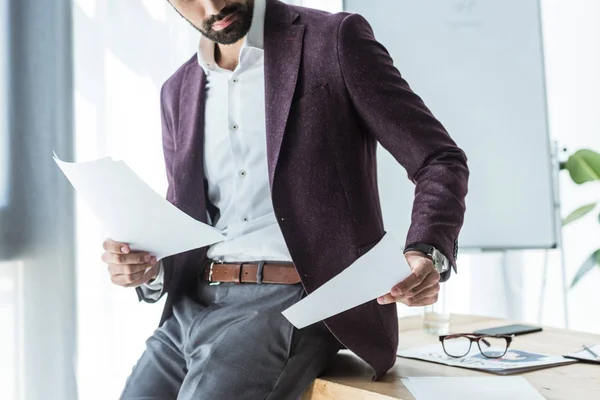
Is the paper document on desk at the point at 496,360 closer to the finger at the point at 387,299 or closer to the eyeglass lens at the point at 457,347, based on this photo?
the eyeglass lens at the point at 457,347

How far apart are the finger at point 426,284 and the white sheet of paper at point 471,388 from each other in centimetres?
18

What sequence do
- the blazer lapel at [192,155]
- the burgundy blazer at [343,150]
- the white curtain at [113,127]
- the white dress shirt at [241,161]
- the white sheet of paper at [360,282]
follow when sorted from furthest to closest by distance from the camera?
the white curtain at [113,127] < the blazer lapel at [192,155] < the white dress shirt at [241,161] < the burgundy blazer at [343,150] < the white sheet of paper at [360,282]

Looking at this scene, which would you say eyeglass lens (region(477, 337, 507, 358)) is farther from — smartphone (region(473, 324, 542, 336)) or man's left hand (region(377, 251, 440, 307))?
man's left hand (region(377, 251, 440, 307))

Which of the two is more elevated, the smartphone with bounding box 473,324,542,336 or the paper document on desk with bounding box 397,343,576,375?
the paper document on desk with bounding box 397,343,576,375

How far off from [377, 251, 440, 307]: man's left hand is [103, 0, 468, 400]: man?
15mm

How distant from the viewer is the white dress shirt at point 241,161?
1.10 meters

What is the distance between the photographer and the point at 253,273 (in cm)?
107

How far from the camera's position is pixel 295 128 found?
3.46 ft

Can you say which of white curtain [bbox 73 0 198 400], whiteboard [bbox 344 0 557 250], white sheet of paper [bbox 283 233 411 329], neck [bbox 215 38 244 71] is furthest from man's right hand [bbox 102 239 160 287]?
whiteboard [bbox 344 0 557 250]

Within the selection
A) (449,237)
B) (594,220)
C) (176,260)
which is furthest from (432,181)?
(594,220)

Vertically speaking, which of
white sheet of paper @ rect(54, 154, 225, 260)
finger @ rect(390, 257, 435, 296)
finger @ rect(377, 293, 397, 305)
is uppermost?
white sheet of paper @ rect(54, 154, 225, 260)

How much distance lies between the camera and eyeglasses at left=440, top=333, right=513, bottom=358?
1.13 metres

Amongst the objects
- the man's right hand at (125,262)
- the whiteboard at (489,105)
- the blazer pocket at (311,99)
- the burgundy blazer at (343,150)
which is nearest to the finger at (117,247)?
the man's right hand at (125,262)

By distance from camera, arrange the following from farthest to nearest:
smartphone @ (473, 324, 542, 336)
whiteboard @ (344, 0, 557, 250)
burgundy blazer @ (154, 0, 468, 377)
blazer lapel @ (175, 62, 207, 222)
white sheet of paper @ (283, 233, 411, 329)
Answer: whiteboard @ (344, 0, 557, 250)
smartphone @ (473, 324, 542, 336)
blazer lapel @ (175, 62, 207, 222)
burgundy blazer @ (154, 0, 468, 377)
white sheet of paper @ (283, 233, 411, 329)
